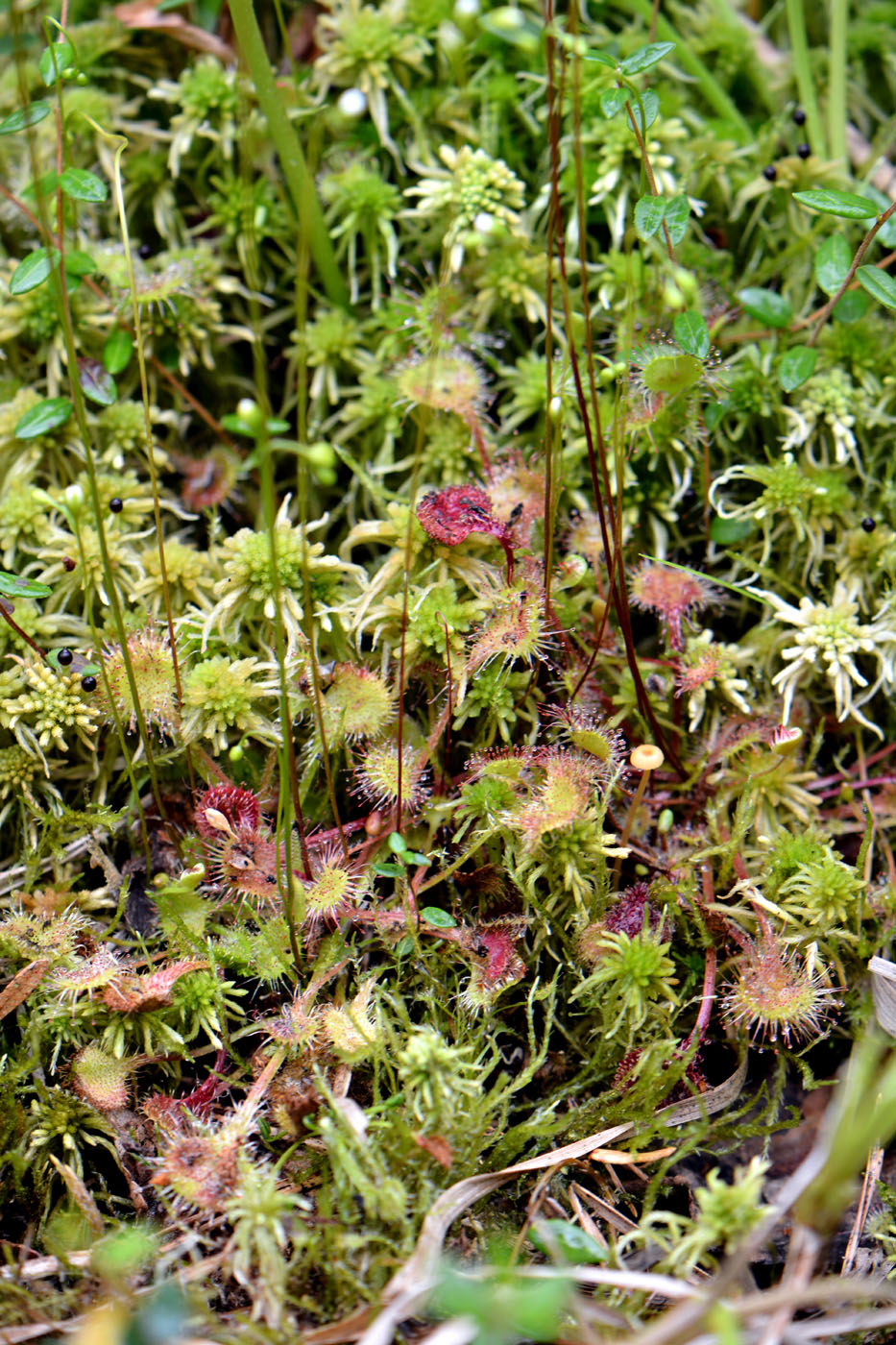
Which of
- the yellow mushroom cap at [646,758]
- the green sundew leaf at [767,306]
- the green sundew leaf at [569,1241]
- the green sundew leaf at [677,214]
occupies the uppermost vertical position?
the green sundew leaf at [677,214]

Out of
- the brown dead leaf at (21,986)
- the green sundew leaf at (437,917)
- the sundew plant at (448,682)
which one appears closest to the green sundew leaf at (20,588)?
the sundew plant at (448,682)

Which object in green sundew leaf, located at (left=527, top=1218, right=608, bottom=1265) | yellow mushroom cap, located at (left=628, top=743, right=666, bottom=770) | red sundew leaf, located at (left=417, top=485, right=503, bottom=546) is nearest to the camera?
green sundew leaf, located at (left=527, top=1218, right=608, bottom=1265)

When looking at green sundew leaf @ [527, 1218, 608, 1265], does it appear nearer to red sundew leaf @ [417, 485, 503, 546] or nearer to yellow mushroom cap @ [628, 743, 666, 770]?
yellow mushroom cap @ [628, 743, 666, 770]

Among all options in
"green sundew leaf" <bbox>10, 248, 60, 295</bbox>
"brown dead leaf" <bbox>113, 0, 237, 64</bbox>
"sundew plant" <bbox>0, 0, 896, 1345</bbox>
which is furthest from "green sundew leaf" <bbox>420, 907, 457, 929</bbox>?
"brown dead leaf" <bbox>113, 0, 237, 64</bbox>

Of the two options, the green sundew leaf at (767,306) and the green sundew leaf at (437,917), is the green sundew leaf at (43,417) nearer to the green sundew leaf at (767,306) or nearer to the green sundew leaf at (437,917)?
the green sundew leaf at (437,917)

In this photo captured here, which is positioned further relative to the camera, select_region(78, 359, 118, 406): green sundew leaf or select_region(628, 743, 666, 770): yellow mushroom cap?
select_region(78, 359, 118, 406): green sundew leaf

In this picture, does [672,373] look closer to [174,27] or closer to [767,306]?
[767,306]

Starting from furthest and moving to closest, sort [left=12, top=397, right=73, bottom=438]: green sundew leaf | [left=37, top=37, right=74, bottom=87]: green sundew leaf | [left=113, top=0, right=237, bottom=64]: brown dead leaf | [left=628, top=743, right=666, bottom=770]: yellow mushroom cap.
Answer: [left=113, top=0, right=237, bottom=64]: brown dead leaf < [left=12, top=397, right=73, bottom=438]: green sundew leaf < [left=37, top=37, right=74, bottom=87]: green sundew leaf < [left=628, top=743, right=666, bottom=770]: yellow mushroom cap

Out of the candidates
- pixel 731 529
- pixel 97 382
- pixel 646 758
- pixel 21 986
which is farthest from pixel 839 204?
pixel 21 986
